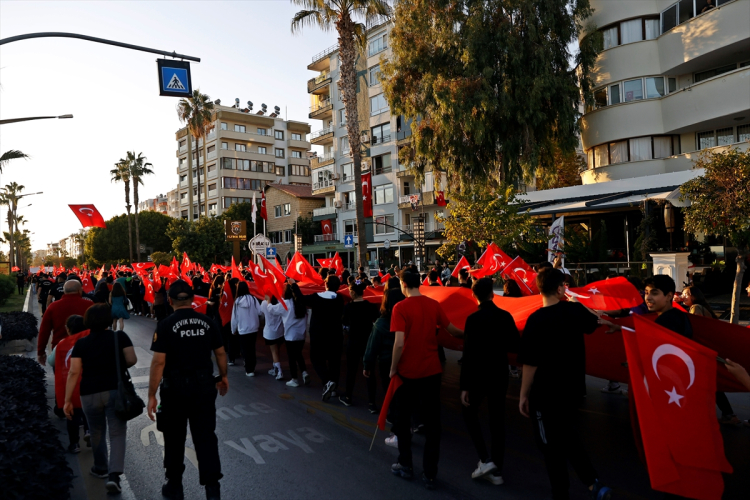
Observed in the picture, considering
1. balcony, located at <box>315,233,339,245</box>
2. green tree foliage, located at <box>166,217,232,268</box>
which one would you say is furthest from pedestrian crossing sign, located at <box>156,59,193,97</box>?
green tree foliage, located at <box>166,217,232,268</box>

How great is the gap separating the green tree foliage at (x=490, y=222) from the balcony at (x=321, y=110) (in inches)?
1340

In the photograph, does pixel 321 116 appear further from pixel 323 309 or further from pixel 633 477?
pixel 633 477

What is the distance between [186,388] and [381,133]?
4326 centimetres

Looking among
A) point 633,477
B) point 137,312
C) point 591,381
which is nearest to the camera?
point 633,477

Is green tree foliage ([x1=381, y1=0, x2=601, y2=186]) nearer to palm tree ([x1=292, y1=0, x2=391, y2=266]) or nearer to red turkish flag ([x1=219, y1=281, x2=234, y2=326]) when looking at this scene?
palm tree ([x1=292, y1=0, x2=391, y2=266])

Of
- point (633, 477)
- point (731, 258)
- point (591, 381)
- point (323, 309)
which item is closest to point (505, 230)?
point (731, 258)

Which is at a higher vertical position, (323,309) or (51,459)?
(323,309)

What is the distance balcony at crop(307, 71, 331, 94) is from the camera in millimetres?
52938

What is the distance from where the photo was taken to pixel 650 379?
13.1 feet

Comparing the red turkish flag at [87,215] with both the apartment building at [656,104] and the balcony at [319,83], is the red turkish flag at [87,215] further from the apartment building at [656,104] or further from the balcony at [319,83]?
the balcony at [319,83]

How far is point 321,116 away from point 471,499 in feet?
174

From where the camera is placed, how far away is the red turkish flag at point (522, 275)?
30.6 ft

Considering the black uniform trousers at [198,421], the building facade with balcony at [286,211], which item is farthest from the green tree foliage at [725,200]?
the building facade with balcony at [286,211]

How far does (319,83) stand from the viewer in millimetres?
53625
